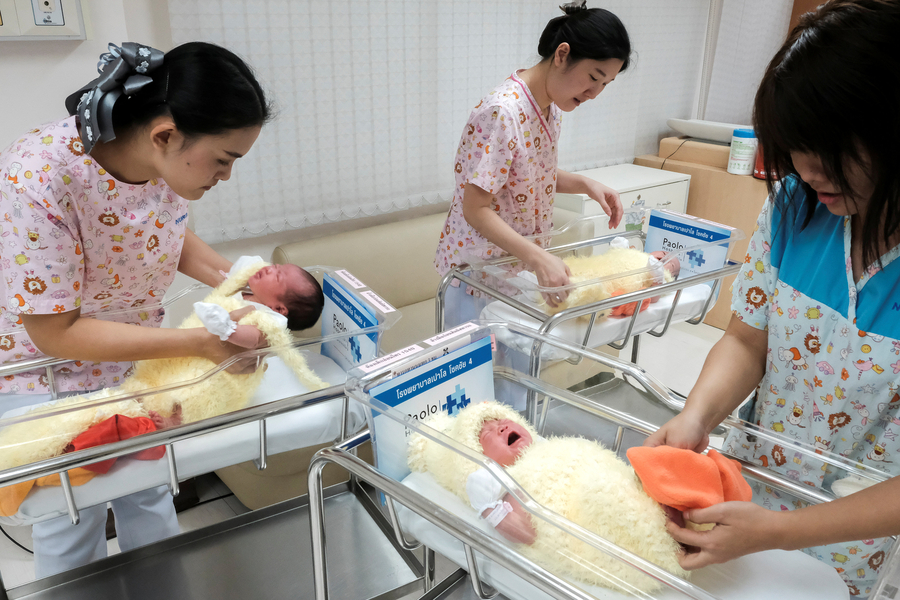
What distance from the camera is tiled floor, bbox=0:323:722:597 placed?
6.55ft

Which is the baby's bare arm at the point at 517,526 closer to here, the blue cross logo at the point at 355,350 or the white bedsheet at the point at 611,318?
the blue cross logo at the point at 355,350

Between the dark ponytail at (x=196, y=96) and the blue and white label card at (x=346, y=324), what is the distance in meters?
0.40

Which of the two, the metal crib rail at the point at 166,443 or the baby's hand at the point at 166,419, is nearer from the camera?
the metal crib rail at the point at 166,443

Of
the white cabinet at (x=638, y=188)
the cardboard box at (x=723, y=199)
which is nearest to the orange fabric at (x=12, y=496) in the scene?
the white cabinet at (x=638, y=188)

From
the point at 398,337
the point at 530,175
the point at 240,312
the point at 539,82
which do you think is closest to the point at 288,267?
the point at 240,312

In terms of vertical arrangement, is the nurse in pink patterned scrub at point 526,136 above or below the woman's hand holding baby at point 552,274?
above

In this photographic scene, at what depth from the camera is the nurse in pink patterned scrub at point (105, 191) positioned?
110 cm

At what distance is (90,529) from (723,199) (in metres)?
3.49

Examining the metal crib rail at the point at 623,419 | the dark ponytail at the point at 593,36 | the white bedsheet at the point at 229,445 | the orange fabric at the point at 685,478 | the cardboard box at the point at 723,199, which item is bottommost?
the cardboard box at the point at 723,199

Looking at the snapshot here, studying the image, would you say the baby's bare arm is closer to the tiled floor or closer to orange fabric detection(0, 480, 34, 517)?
orange fabric detection(0, 480, 34, 517)

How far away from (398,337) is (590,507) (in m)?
1.75

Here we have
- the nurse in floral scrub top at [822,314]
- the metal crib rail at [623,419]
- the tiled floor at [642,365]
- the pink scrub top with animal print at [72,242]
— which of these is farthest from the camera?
the tiled floor at [642,365]

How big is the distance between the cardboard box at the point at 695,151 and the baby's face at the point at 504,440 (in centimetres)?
324

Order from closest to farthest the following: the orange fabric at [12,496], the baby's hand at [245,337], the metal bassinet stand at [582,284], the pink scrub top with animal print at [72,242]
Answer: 1. the orange fabric at [12,496]
2. the pink scrub top with animal print at [72,242]
3. the baby's hand at [245,337]
4. the metal bassinet stand at [582,284]
